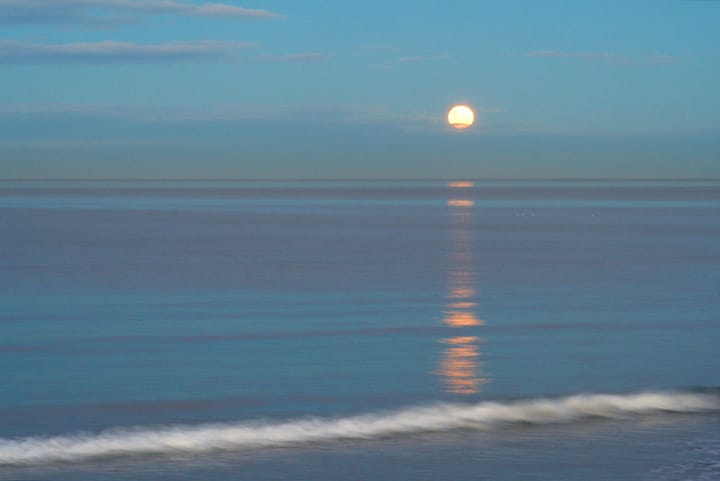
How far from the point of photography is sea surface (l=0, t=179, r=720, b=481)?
8648 millimetres

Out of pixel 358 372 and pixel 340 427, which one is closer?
pixel 340 427

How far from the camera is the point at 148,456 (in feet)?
28.5

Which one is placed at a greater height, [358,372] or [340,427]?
[358,372]

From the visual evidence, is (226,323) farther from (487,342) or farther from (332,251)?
(332,251)

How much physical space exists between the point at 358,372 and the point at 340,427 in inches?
93.0

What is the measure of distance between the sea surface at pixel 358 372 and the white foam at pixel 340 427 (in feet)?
0.08

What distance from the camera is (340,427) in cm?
952

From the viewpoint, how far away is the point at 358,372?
11867mm

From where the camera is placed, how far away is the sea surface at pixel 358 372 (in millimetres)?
8648

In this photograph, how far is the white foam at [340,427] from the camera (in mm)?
8812

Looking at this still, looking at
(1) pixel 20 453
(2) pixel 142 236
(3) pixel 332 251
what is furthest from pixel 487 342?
(2) pixel 142 236

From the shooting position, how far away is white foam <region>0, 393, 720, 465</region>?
28.9ft

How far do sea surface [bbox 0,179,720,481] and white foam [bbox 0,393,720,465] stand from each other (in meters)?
0.02

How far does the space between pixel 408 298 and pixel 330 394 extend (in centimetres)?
758
